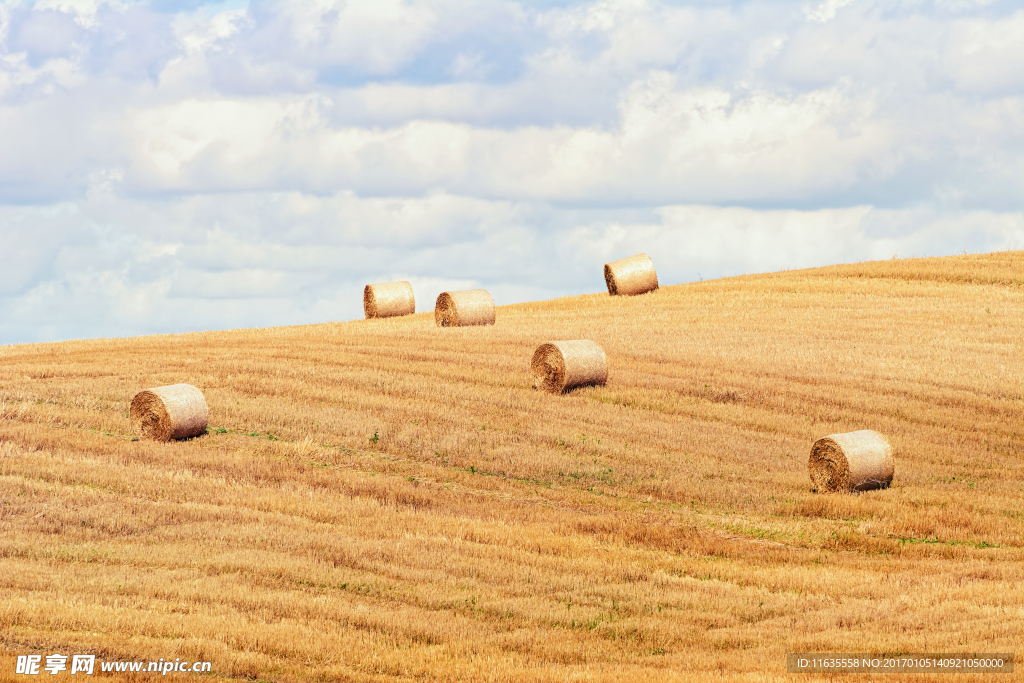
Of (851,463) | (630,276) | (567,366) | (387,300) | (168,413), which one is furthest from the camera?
(630,276)

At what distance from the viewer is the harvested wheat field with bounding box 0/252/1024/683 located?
518 inches

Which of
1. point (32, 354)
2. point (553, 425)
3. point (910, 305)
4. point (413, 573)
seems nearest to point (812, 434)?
point (553, 425)

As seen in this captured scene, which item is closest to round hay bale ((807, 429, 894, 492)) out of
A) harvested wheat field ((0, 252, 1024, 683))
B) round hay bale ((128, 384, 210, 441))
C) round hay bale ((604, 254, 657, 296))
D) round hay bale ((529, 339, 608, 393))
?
harvested wheat field ((0, 252, 1024, 683))

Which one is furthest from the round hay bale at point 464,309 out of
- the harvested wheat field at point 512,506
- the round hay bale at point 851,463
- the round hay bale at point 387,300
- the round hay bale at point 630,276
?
the round hay bale at point 851,463

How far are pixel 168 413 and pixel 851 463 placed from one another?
1526cm

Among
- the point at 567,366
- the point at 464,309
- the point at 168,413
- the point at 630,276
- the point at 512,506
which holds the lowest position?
the point at 512,506

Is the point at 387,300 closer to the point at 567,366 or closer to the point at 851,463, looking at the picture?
the point at 567,366

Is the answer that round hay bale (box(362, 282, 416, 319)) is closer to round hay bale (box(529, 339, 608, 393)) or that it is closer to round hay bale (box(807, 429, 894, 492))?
round hay bale (box(529, 339, 608, 393))

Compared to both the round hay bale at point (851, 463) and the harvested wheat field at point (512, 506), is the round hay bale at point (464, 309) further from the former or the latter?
the round hay bale at point (851, 463)

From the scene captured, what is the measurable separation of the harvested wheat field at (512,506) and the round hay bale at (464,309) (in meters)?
1.28

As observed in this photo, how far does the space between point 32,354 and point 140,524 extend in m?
21.2

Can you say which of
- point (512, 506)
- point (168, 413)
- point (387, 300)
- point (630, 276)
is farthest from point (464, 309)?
point (512, 506)

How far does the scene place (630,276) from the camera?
163 ft

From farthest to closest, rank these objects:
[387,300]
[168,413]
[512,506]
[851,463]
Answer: [387,300]
[168,413]
[851,463]
[512,506]
